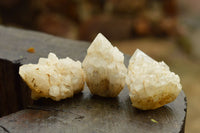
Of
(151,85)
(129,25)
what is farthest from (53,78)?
(129,25)

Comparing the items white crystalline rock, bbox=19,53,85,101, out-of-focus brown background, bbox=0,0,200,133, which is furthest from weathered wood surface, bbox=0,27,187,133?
out-of-focus brown background, bbox=0,0,200,133

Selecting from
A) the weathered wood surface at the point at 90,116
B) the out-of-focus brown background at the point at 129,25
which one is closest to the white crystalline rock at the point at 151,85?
the weathered wood surface at the point at 90,116

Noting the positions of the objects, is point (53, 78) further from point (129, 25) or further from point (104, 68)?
point (129, 25)

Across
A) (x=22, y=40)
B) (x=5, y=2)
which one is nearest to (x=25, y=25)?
(x=5, y=2)

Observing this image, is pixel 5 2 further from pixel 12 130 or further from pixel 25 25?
pixel 12 130

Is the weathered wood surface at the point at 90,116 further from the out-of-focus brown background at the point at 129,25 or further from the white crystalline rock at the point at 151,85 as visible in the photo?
the out-of-focus brown background at the point at 129,25

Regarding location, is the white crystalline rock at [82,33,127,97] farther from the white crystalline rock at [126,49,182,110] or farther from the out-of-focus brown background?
the out-of-focus brown background

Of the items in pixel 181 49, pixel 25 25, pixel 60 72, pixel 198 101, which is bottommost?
pixel 198 101
